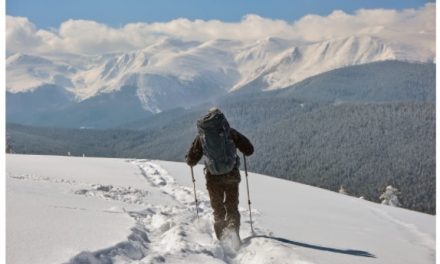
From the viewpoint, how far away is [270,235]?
10.3 metres

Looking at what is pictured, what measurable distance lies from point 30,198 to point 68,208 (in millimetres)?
1039

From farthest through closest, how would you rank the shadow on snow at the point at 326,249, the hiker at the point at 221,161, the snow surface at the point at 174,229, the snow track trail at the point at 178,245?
the hiker at the point at 221,161, the shadow on snow at the point at 326,249, the snow surface at the point at 174,229, the snow track trail at the point at 178,245

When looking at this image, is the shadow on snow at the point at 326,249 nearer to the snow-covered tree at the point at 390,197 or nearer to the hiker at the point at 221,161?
the hiker at the point at 221,161

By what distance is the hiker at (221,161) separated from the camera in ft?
33.8

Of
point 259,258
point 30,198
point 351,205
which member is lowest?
point 351,205


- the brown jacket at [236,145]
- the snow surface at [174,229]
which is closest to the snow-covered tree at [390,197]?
the snow surface at [174,229]

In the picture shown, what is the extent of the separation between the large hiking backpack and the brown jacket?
0.17 m

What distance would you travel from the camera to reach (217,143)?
10367 mm

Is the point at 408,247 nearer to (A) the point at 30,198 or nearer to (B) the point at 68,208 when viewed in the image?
(B) the point at 68,208

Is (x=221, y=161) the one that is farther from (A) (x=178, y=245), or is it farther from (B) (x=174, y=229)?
(A) (x=178, y=245)

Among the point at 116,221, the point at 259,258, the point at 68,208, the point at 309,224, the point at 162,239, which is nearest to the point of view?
the point at 259,258

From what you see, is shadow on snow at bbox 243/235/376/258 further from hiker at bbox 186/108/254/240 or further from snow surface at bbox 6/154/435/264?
hiker at bbox 186/108/254/240

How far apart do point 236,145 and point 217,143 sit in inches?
18.8

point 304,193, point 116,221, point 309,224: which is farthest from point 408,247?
point 304,193
